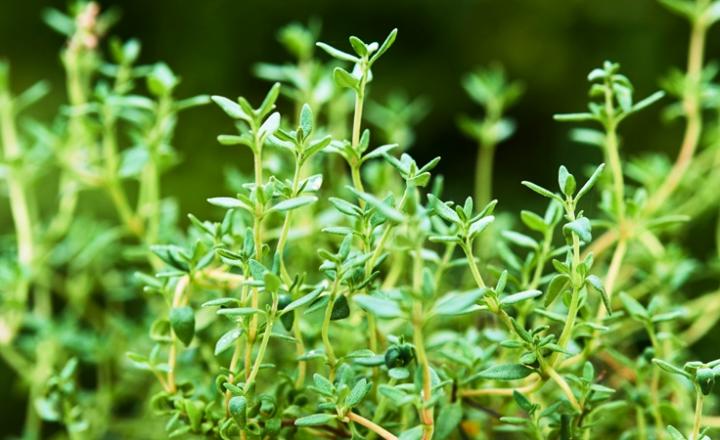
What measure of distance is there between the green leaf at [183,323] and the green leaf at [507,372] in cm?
15

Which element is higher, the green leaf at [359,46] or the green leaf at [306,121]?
the green leaf at [359,46]

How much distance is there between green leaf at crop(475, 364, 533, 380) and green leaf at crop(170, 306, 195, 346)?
0.51 feet

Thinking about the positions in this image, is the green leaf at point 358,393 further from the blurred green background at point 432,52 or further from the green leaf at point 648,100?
the blurred green background at point 432,52

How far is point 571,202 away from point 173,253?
211mm

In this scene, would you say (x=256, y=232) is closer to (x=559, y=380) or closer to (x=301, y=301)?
(x=301, y=301)

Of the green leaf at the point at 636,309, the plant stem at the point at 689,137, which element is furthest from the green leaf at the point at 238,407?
the plant stem at the point at 689,137

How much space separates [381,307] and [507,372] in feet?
0.39

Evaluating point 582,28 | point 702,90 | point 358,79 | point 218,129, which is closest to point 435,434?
point 358,79

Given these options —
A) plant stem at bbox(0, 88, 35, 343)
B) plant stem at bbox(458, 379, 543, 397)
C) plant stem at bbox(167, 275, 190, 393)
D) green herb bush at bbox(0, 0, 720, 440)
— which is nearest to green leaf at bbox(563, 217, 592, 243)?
green herb bush at bbox(0, 0, 720, 440)

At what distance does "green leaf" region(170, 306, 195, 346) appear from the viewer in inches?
17.1

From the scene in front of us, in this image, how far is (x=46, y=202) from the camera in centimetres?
123

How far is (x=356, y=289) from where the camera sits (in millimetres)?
415

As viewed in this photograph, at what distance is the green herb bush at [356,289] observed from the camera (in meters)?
0.40

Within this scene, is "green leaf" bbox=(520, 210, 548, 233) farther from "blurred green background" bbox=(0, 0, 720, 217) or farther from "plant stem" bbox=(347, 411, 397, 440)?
"blurred green background" bbox=(0, 0, 720, 217)
